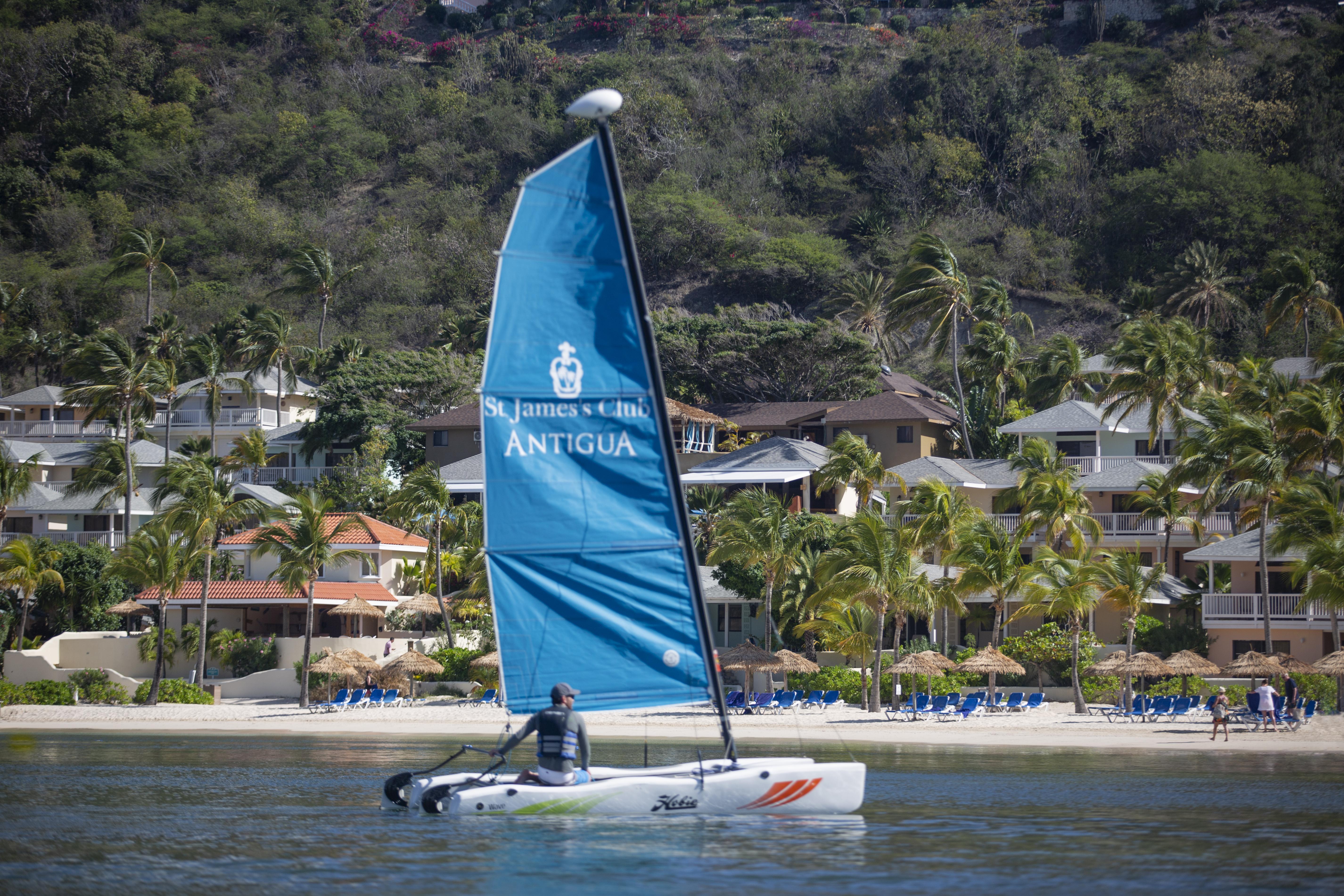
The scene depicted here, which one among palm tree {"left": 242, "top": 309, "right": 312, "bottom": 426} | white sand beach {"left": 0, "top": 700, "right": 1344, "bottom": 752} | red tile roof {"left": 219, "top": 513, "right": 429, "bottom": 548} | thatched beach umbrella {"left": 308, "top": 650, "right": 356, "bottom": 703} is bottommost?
white sand beach {"left": 0, "top": 700, "right": 1344, "bottom": 752}

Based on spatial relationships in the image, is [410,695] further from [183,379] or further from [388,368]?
[183,379]

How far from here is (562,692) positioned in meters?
15.1

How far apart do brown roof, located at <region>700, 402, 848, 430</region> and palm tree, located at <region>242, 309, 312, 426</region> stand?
24.3 m

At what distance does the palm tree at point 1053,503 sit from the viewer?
143 ft

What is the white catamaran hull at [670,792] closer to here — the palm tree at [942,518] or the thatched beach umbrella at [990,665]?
Result: the thatched beach umbrella at [990,665]

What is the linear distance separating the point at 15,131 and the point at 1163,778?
131 metres

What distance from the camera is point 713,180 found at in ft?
378

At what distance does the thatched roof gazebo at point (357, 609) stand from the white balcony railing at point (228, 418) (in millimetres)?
29032

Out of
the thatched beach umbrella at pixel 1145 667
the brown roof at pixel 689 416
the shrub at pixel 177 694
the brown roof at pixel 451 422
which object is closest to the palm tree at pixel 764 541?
the thatched beach umbrella at pixel 1145 667

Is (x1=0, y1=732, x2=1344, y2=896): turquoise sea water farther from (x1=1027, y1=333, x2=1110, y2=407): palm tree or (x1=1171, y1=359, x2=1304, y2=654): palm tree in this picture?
(x1=1027, y1=333, x2=1110, y2=407): palm tree

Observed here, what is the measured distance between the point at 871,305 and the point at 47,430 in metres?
48.5

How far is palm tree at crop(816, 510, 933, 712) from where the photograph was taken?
124 ft

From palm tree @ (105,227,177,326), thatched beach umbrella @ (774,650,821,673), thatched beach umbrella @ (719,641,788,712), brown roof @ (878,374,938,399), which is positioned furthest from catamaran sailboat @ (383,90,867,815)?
palm tree @ (105,227,177,326)

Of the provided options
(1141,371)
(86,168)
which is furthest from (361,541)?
(86,168)
